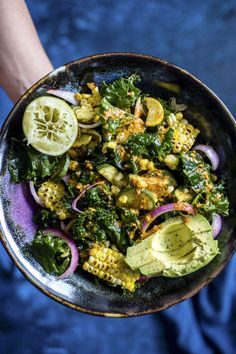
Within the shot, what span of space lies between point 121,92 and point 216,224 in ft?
1.61

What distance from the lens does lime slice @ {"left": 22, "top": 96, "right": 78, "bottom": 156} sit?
1454 mm

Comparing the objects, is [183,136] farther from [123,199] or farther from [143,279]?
[143,279]

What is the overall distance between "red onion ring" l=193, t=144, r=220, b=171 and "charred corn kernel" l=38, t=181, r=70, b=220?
45 cm

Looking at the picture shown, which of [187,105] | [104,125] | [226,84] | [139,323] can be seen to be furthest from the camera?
[226,84]

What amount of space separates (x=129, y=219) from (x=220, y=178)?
12.8 inches

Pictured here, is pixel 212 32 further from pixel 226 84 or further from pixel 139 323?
pixel 139 323

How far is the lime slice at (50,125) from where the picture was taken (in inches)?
57.2

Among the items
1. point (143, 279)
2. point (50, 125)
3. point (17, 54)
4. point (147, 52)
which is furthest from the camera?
point (147, 52)

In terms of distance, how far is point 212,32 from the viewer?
242cm

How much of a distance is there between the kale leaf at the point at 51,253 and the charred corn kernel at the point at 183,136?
442 millimetres

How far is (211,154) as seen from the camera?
158 centimetres

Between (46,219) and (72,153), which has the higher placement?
(72,153)

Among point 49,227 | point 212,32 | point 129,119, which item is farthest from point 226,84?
point 49,227

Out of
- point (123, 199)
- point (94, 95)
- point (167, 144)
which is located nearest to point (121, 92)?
point (94, 95)
